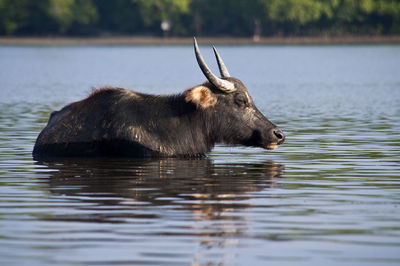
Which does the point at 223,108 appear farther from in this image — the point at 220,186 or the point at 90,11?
the point at 90,11

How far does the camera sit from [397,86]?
4225cm

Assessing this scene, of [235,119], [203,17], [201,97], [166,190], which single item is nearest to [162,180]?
[166,190]

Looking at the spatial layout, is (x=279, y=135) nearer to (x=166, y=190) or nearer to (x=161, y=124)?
(x=161, y=124)

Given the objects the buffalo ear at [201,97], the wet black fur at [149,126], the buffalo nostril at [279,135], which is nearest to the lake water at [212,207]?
the wet black fur at [149,126]

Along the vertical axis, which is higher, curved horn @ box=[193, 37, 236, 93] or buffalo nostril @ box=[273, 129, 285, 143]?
curved horn @ box=[193, 37, 236, 93]

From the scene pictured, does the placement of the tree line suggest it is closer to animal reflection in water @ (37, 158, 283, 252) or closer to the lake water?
the lake water

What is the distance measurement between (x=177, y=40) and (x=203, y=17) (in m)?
9.23

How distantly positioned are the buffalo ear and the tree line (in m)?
142

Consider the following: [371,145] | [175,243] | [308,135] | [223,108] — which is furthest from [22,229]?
[308,135]

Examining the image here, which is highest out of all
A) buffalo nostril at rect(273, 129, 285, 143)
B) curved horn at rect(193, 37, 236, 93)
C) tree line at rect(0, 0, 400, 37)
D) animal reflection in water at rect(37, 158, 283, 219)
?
curved horn at rect(193, 37, 236, 93)

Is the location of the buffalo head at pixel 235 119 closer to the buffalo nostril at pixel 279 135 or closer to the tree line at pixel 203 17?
the buffalo nostril at pixel 279 135

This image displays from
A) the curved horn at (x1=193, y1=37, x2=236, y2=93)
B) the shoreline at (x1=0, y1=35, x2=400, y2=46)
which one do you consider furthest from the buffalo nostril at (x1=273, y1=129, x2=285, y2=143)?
the shoreline at (x1=0, y1=35, x2=400, y2=46)

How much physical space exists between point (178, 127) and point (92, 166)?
1.35m

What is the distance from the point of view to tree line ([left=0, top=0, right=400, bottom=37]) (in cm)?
15700
